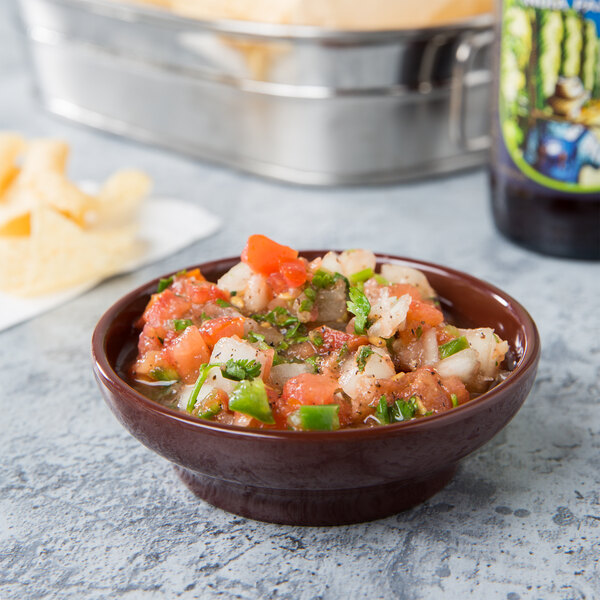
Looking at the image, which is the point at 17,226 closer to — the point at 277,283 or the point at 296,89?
the point at 296,89

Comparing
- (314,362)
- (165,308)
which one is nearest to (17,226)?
(165,308)

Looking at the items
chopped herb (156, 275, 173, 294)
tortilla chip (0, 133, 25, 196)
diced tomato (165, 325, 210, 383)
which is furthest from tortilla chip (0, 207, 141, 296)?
diced tomato (165, 325, 210, 383)

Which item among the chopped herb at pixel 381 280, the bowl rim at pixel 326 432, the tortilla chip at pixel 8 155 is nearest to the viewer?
the bowl rim at pixel 326 432

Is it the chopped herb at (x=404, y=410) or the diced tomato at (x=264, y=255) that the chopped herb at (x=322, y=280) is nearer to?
the diced tomato at (x=264, y=255)

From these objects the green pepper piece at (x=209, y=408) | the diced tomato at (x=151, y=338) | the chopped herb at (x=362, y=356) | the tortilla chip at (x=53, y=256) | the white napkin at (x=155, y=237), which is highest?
the chopped herb at (x=362, y=356)

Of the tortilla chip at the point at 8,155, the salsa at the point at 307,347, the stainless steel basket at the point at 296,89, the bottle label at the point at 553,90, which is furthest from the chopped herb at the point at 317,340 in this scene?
the tortilla chip at the point at 8,155

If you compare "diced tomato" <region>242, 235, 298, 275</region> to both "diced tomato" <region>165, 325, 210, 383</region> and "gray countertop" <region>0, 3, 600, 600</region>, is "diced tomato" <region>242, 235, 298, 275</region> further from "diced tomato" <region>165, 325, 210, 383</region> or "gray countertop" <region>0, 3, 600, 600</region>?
"gray countertop" <region>0, 3, 600, 600</region>

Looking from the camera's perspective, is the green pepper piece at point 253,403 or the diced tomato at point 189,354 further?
the diced tomato at point 189,354
